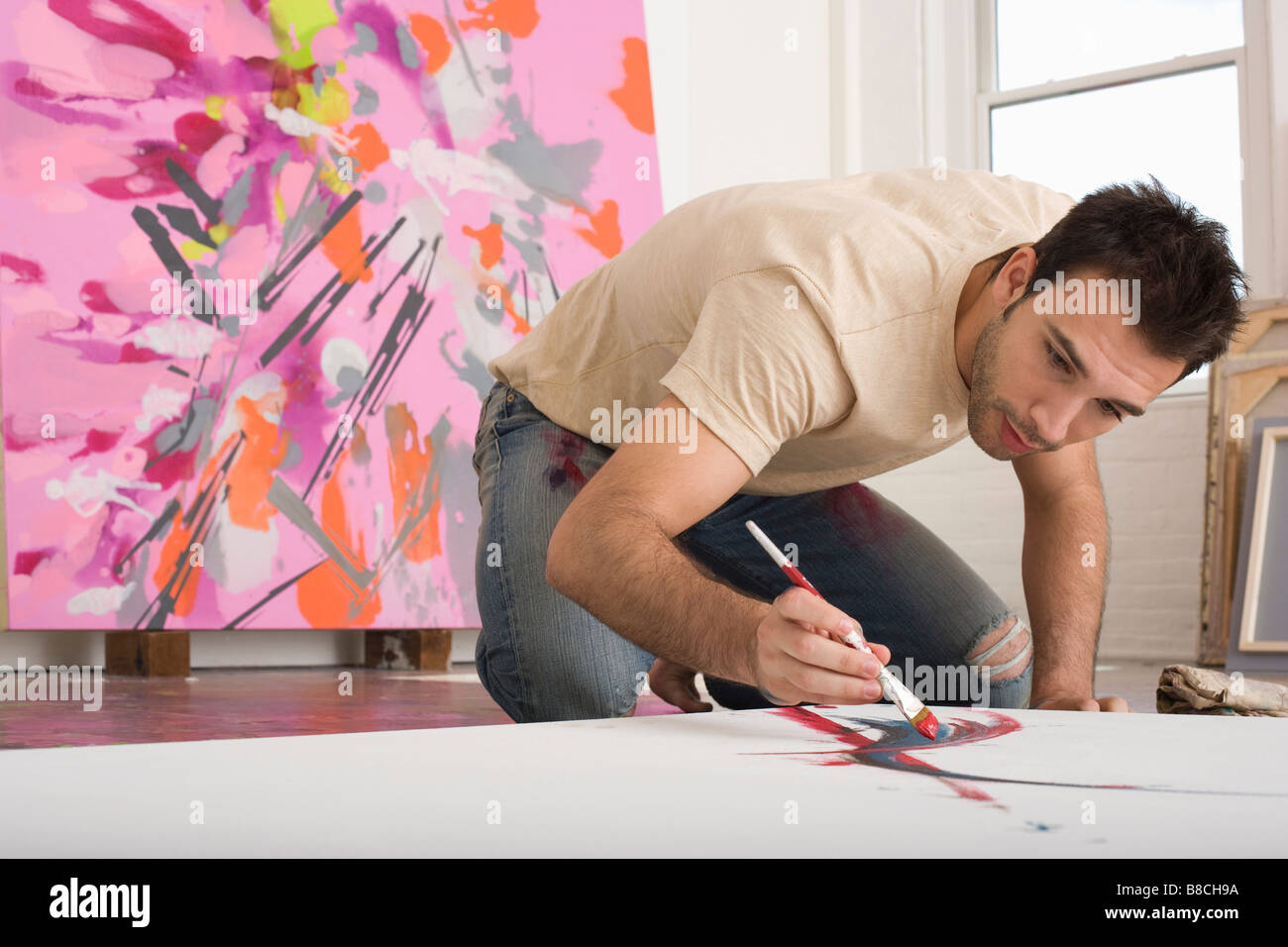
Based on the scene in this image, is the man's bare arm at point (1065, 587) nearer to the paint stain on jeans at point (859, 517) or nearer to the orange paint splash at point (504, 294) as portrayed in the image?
the paint stain on jeans at point (859, 517)

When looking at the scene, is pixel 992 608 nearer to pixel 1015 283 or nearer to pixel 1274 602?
pixel 1015 283

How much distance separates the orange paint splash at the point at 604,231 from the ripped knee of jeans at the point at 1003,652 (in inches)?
78.9

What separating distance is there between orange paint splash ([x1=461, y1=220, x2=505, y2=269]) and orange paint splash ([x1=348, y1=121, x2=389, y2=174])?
0.30 meters

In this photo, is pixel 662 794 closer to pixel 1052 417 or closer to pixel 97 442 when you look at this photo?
pixel 1052 417

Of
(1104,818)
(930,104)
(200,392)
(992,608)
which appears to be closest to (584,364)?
(992,608)

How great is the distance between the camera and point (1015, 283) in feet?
4.53

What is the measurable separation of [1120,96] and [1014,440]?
3.73 m

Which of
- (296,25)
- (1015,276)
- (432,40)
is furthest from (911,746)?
(432,40)

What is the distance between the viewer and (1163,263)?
4.30ft

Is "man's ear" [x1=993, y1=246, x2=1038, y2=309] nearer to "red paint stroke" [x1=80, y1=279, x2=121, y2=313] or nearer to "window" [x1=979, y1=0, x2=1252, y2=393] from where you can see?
"red paint stroke" [x1=80, y1=279, x2=121, y2=313]

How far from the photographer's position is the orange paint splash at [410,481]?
3.14m

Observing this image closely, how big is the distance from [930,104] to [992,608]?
11.5 ft

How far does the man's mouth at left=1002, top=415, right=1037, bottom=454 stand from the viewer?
54.9 inches

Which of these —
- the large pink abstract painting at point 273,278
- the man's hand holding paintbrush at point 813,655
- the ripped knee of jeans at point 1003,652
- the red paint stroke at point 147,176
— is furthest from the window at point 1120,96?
the man's hand holding paintbrush at point 813,655
